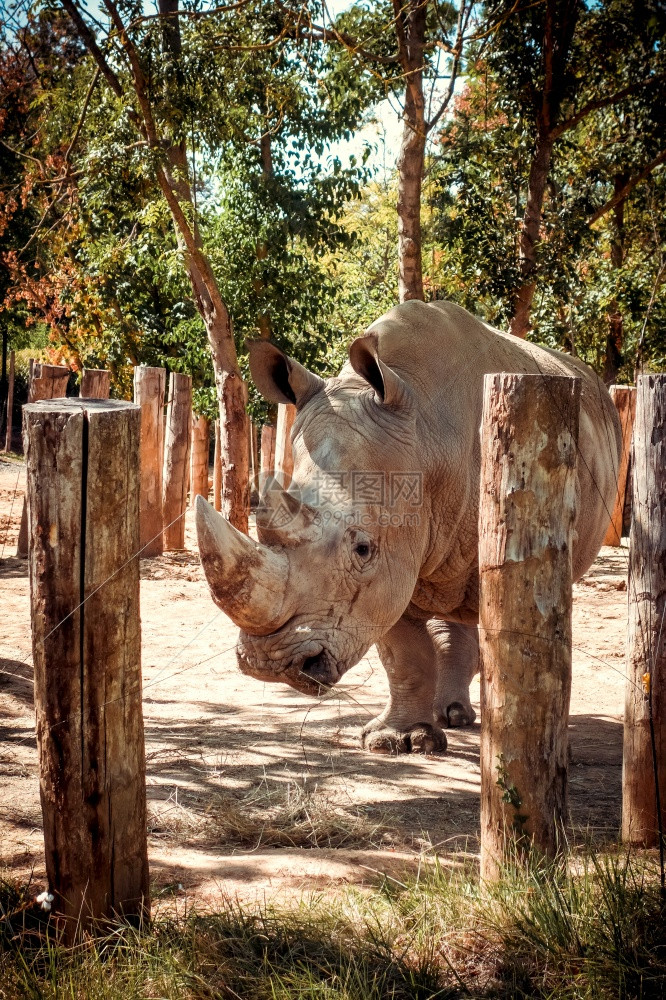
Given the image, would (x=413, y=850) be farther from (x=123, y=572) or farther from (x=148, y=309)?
(x=148, y=309)

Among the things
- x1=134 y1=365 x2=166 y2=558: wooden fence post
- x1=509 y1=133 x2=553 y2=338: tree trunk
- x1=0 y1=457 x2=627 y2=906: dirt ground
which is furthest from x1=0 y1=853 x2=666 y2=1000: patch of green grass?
x1=134 y1=365 x2=166 y2=558: wooden fence post

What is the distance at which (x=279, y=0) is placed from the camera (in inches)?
329

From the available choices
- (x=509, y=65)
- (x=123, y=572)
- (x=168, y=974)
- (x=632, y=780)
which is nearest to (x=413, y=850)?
(x=632, y=780)

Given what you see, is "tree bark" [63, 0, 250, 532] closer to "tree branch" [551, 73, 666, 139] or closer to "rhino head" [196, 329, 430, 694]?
"tree branch" [551, 73, 666, 139]

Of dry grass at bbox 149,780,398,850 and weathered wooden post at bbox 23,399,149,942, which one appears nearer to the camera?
weathered wooden post at bbox 23,399,149,942

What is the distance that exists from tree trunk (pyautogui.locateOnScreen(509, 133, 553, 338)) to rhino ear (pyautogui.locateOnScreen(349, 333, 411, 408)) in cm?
557

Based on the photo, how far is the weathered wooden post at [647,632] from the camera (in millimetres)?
3652

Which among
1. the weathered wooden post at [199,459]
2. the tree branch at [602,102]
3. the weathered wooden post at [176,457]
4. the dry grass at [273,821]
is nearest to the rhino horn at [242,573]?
the dry grass at [273,821]

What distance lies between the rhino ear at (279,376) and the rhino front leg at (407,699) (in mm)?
1497

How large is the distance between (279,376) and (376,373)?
64 centimetres

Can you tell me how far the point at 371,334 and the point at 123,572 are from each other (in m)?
2.07

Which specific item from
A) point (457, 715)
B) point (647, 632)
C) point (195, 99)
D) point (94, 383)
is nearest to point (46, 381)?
point (94, 383)

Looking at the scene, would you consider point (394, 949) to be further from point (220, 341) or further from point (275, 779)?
point (220, 341)

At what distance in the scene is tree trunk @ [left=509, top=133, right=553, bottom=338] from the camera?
32.2 ft
